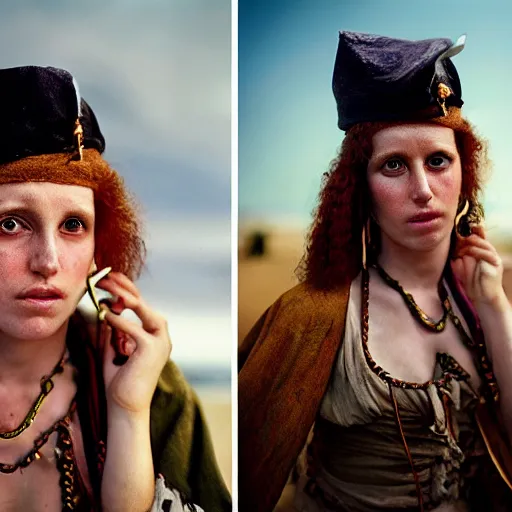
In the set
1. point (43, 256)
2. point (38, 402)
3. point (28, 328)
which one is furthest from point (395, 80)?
point (38, 402)

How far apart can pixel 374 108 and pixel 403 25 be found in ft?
0.98

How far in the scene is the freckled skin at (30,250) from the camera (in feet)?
6.28

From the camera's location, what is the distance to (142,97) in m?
2.14

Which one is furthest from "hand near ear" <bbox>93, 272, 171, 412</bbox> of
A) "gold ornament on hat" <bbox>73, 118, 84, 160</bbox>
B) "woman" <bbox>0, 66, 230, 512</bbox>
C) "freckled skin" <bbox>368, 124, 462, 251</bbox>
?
"freckled skin" <bbox>368, 124, 462, 251</bbox>

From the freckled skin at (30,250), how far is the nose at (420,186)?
0.96 metres

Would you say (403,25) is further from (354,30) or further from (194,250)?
(194,250)

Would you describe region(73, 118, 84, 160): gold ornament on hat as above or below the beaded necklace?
above

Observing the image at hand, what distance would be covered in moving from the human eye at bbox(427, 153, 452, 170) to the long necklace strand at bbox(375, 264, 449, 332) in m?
0.33

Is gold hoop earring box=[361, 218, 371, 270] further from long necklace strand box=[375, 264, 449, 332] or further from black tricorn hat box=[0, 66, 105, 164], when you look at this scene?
black tricorn hat box=[0, 66, 105, 164]

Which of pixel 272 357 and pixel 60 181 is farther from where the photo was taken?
pixel 272 357

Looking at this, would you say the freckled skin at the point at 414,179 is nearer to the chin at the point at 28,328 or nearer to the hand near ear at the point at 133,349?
the hand near ear at the point at 133,349

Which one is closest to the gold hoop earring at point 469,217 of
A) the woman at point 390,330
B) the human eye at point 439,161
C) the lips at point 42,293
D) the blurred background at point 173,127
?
the woman at point 390,330

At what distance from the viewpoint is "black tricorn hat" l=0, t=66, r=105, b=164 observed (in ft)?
6.30

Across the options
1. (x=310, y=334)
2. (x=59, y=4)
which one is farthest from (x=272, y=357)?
(x=59, y=4)
